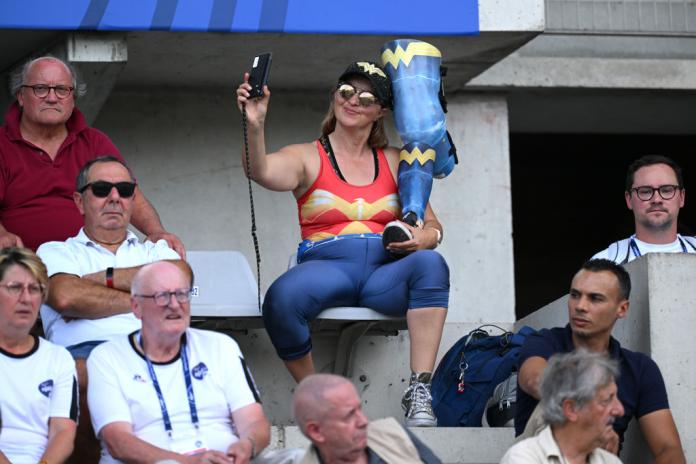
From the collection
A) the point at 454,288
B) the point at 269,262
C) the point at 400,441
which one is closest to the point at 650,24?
the point at 454,288

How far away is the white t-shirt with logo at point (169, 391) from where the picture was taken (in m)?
4.62

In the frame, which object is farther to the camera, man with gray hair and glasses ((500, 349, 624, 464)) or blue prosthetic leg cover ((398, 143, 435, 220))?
blue prosthetic leg cover ((398, 143, 435, 220))

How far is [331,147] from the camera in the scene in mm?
6137

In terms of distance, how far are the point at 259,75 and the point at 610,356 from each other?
1.69 m

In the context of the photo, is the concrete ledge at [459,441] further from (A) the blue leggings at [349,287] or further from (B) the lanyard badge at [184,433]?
(B) the lanyard badge at [184,433]

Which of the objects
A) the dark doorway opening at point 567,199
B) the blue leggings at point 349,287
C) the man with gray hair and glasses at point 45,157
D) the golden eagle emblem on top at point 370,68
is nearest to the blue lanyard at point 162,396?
the blue leggings at point 349,287

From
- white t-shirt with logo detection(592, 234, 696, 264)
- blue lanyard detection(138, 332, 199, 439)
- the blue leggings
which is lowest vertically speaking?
blue lanyard detection(138, 332, 199, 439)

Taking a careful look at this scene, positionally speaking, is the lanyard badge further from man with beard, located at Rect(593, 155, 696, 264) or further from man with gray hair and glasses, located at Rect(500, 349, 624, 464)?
man with beard, located at Rect(593, 155, 696, 264)

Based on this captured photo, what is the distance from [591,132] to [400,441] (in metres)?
4.85

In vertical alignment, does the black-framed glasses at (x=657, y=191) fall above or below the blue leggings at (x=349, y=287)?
above

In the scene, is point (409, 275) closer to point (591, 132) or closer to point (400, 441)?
point (400, 441)

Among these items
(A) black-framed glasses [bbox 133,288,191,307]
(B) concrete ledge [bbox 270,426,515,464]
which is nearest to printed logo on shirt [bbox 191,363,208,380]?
(A) black-framed glasses [bbox 133,288,191,307]

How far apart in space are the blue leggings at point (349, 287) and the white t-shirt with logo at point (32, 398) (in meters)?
1.16

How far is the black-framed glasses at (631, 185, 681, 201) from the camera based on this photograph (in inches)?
246
